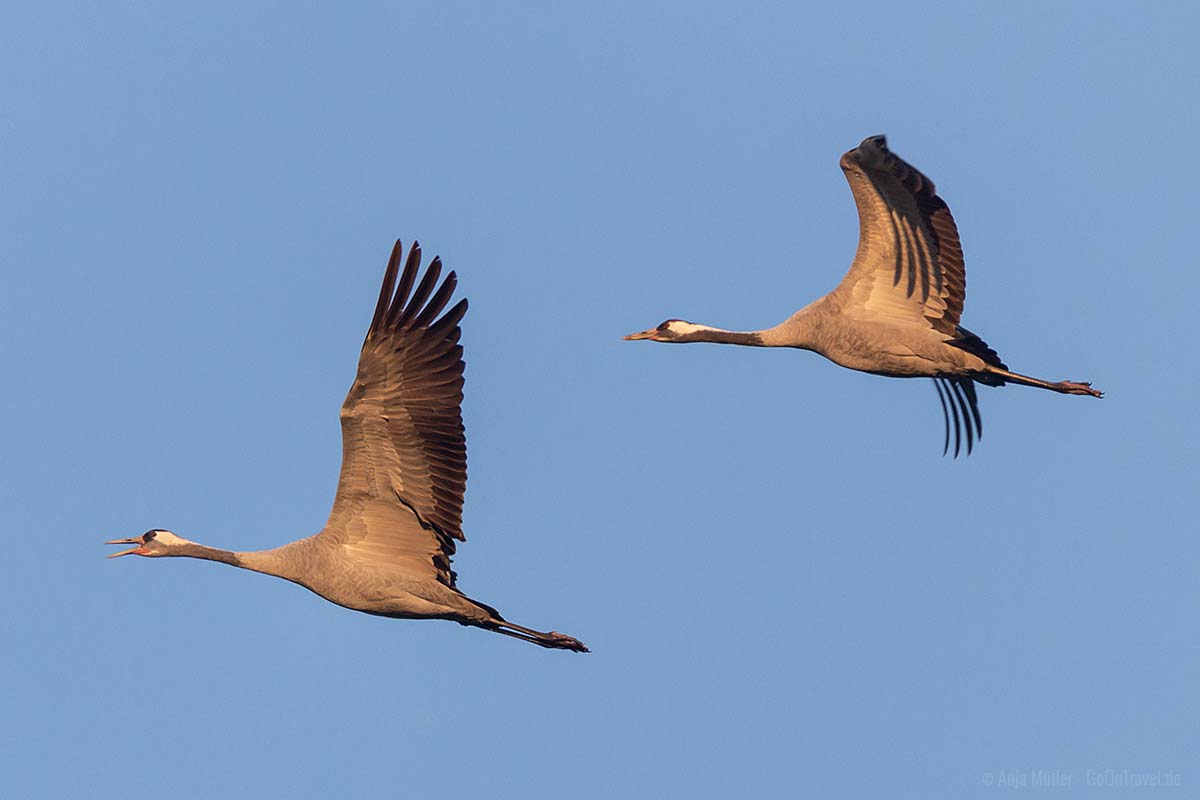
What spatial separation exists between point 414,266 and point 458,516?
1.91 meters

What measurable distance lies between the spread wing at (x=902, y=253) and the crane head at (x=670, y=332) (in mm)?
1478

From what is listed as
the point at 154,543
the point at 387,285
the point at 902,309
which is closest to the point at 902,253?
the point at 902,309

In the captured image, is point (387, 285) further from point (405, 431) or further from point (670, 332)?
point (670, 332)

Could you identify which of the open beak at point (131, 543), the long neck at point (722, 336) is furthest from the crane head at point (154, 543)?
the long neck at point (722, 336)

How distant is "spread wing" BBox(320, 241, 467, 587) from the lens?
53.8ft

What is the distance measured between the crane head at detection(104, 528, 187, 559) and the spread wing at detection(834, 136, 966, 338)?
581 cm

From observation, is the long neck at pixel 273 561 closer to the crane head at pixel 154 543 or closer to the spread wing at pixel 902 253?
the crane head at pixel 154 543

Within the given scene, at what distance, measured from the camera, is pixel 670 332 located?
64.0 feet

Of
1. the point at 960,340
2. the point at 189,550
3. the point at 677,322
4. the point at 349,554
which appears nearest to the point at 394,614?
the point at 349,554

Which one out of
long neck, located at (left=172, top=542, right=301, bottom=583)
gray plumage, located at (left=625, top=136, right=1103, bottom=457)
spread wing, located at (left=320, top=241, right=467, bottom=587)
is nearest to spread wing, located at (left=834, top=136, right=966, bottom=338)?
gray plumage, located at (left=625, top=136, right=1103, bottom=457)

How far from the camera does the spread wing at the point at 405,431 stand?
16.4 meters

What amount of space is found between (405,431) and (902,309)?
4.60 meters

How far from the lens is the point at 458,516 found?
662 inches

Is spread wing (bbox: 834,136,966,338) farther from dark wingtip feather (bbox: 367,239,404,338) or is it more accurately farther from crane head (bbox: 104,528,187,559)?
crane head (bbox: 104,528,187,559)
